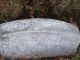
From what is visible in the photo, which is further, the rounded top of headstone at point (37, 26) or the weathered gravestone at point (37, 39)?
the rounded top of headstone at point (37, 26)

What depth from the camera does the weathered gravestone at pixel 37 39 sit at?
9.95ft

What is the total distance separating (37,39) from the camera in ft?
10.1

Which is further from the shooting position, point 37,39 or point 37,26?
point 37,26

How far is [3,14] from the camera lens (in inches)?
139

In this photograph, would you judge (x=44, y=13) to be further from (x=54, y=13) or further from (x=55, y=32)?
(x=55, y=32)

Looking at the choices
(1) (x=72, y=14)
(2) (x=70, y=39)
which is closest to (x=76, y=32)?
(2) (x=70, y=39)

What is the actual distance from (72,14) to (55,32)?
637 millimetres

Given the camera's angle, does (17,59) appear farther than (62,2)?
No

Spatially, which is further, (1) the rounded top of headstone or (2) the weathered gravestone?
(1) the rounded top of headstone

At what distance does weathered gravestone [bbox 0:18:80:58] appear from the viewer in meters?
3.03

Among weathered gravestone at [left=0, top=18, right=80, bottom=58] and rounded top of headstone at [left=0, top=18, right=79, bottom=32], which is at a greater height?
rounded top of headstone at [left=0, top=18, right=79, bottom=32]

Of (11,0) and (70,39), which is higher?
(11,0)

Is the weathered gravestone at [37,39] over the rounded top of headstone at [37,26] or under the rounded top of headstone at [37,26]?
under

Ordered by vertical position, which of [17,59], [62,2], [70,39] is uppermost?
[62,2]
